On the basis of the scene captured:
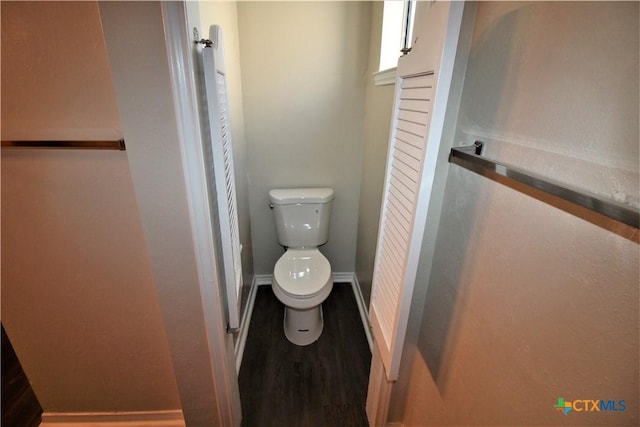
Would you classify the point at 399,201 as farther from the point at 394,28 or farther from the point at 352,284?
the point at 352,284

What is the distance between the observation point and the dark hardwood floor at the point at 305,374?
1480 millimetres

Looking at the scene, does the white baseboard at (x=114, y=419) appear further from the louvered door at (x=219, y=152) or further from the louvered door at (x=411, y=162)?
the louvered door at (x=411, y=162)

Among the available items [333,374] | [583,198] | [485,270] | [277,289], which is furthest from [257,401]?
[583,198]

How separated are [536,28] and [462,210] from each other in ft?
1.43

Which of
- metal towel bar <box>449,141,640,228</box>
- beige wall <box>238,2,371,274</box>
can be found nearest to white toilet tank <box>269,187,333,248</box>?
beige wall <box>238,2,371,274</box>

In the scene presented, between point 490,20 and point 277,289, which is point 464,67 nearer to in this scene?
point 490,20

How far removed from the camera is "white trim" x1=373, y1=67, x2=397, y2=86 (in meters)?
1.41

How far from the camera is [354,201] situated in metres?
2.25

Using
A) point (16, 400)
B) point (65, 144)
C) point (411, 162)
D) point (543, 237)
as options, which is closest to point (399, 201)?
point (411, 162)

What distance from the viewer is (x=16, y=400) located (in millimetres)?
1505

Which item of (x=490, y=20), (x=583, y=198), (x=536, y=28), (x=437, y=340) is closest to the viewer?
(x=583, y=198)

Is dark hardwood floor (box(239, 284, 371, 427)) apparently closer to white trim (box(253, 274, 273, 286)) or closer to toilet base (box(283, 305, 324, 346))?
toilet base (box(283, 305, 324, 346))

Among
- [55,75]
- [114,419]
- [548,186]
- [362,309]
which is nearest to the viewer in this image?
[548,186]

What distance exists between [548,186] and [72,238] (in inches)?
52.3
